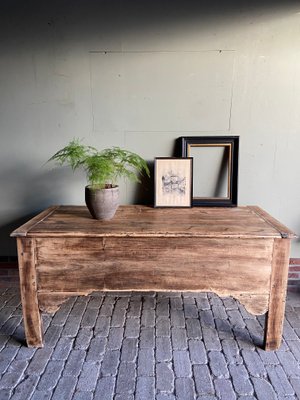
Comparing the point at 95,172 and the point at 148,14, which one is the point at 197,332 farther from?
the point at 148,14

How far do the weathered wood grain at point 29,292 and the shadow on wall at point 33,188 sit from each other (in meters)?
0.69

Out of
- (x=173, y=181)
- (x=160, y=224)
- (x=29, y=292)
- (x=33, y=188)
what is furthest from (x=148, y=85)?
(x=29, y=292)

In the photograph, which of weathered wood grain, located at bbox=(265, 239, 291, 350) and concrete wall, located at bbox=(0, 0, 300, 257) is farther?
concrete wall, located at bbox=(0, 0, 300, 257)

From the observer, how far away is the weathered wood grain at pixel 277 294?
162 centimetres

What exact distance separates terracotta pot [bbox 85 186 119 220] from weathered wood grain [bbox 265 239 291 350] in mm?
980

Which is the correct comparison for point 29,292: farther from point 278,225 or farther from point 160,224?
point 278,225

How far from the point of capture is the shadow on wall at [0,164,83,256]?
224 centimetres

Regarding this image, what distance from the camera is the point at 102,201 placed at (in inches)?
69.5

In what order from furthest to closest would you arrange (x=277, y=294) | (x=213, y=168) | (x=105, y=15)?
(x=213, y=168)
(x=105, y=15)
(x=277, y=294)

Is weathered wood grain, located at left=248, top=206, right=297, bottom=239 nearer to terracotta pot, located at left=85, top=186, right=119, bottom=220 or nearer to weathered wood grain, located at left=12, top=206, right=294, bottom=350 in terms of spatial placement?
weathered wood grain, located at left=12, top=206, right=294, bottom=350

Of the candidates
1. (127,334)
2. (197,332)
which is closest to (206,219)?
(197,332)

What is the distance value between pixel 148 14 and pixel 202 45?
0.43m

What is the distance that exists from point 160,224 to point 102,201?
15.0 inches

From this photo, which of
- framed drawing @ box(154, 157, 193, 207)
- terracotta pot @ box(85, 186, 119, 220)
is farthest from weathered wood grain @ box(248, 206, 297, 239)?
terracotta pot @ box(85, 186, 119, 220)
